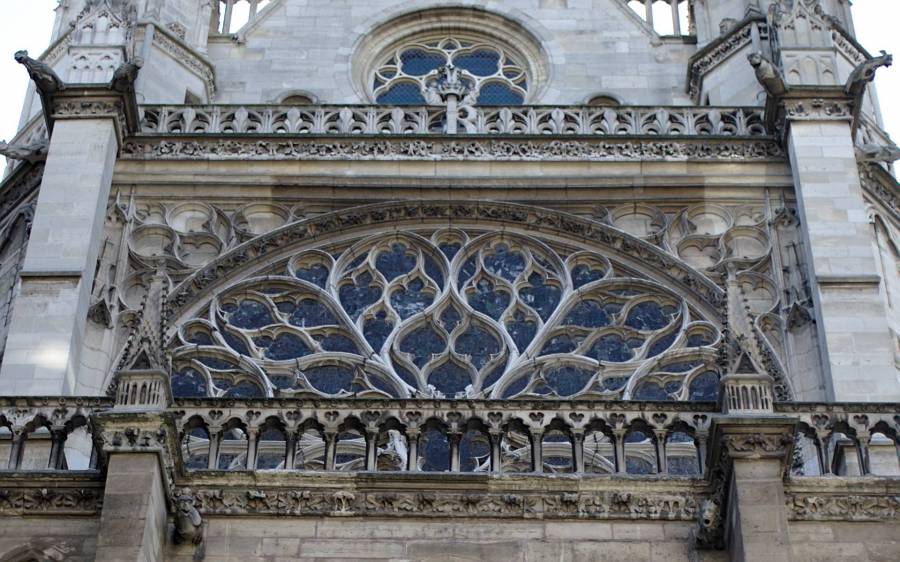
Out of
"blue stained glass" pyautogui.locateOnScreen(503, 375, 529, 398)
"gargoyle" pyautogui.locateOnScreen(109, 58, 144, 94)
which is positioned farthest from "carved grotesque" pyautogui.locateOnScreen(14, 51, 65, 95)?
"blue stained glass" pyautogui.locateOnScreen(503, 375, 529, 398)

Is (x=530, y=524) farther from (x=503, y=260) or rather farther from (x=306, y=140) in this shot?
(x=306, y=140)

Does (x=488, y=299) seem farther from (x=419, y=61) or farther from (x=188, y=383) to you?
(x=419, y=61)

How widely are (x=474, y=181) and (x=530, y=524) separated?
21.6 ft

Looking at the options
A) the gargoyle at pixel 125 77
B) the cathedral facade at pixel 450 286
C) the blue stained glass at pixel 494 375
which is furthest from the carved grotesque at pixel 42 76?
the blue stained glass at pixel 494 375

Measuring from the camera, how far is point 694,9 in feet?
83.9

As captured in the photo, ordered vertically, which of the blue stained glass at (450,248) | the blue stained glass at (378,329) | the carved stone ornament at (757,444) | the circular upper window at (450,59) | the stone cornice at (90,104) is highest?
the circular upper window at (450,59)

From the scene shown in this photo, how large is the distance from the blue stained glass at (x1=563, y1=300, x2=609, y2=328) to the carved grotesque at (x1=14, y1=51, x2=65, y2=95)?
585cm

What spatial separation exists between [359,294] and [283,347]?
3.54 feet

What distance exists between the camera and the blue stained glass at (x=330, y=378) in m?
20.0

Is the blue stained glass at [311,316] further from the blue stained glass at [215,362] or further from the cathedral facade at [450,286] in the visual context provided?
the blue stained glass at [215,362]

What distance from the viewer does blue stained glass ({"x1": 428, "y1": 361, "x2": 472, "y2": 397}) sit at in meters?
19.9

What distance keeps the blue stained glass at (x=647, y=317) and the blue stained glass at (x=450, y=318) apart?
1687mm

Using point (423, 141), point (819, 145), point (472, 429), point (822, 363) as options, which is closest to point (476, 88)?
point (423, 141)

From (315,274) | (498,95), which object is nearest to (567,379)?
(315,274)
